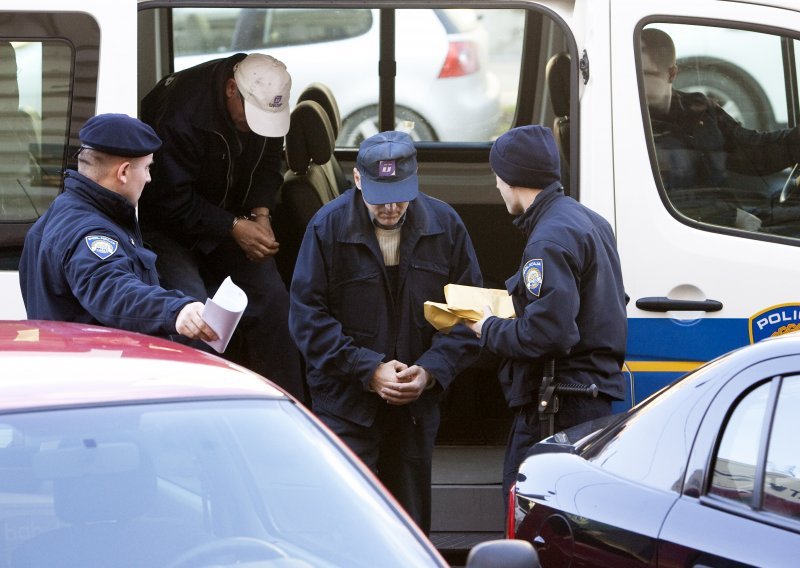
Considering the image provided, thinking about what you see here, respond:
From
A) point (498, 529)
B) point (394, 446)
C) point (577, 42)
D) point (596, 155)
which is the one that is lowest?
point (498, 529)

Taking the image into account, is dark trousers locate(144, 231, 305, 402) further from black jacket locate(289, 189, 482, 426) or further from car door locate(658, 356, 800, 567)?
car door locate(658, 356, 800, 567)

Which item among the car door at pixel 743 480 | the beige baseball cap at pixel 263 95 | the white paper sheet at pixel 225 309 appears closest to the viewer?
the car door at pixel 743 480

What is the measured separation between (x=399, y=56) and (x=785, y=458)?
4.51m

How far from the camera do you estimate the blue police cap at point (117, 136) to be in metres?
4.24

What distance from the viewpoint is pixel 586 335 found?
14.4 ft

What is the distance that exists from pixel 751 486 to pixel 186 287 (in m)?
2.74

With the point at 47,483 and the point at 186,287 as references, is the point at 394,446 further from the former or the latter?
the point at 47,483

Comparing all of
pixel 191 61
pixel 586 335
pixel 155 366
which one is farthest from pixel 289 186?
pixel 155 366

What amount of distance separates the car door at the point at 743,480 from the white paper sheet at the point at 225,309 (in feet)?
4.31

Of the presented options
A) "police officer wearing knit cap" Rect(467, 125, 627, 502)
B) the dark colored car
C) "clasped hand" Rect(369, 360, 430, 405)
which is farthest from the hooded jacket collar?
the dark colored car

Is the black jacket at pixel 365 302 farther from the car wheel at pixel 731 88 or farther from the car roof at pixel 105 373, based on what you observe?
the car roof at pixel 105 373

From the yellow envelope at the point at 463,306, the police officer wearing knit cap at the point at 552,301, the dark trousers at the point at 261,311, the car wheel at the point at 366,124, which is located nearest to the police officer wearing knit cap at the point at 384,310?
the yellow envelope at the point at 463,306

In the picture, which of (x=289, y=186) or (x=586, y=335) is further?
(x=289, y=186)

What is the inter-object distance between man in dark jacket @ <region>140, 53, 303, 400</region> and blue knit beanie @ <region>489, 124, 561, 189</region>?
121 cm
